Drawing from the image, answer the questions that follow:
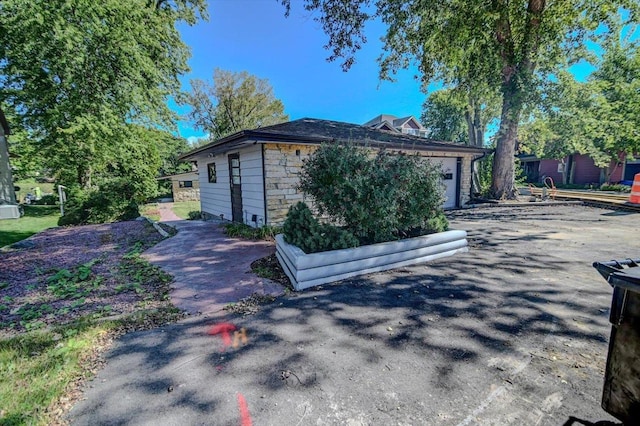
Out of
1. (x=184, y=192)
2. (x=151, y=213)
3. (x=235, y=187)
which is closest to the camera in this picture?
(x=235, y=187)

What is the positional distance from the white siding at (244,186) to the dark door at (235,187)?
281mm

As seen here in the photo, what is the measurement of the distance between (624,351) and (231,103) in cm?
3246

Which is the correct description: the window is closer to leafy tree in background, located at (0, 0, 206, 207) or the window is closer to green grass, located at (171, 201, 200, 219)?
leafy tree in background, located at (0, 0, 206, 207)

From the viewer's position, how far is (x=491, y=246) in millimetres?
6043

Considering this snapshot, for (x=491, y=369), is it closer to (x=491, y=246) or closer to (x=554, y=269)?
(x=554, y=269)

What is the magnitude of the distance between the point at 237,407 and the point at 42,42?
1539 cm

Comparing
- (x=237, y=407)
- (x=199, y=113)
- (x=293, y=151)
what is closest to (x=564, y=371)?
(x=237, y=407)

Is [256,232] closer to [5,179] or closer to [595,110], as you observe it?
[5,179]

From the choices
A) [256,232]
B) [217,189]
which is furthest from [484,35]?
[217,189]

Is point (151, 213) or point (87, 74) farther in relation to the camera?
point (151, 213)

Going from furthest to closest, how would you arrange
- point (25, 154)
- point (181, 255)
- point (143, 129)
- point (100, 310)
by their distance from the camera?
point (25, 154) → point (143, 129) → point (181, 255) → point (100, 310)

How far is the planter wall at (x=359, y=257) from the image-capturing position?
396 centimetres

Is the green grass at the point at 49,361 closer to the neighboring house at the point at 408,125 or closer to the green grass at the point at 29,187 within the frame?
the green grass at the point at 29,187

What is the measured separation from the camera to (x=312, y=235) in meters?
4.47
